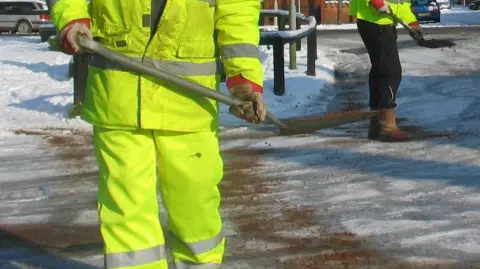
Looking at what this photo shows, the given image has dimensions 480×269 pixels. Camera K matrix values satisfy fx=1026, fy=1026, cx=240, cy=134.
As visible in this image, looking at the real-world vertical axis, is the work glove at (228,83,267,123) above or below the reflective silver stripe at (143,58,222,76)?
below

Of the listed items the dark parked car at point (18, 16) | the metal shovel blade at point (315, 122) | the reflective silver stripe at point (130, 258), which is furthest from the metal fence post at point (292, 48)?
the dark parked car at point (18, 16)

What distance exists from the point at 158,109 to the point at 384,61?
502 centimetres

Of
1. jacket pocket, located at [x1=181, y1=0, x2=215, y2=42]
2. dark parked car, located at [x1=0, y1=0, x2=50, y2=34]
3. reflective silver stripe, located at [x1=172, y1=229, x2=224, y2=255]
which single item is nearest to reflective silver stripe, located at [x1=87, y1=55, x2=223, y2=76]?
jacket pocket, located at [x1=181, y1=0, x2=215, y2=42]

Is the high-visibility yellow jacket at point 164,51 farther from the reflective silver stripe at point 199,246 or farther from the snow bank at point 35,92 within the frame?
the snow bank at point 35,92

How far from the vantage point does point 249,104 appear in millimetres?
4148

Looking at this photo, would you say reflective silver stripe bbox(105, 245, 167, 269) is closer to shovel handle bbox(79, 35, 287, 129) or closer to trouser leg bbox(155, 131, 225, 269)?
trouser leg bbox(155, 131, 225, 269)

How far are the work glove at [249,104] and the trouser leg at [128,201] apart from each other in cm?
39

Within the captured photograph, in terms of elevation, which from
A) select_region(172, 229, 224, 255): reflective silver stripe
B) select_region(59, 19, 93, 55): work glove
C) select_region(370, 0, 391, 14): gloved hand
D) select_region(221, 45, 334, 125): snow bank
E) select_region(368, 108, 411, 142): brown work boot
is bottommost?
select_region(221, 45, 334, 125): snow bank

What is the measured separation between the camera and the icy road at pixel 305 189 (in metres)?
5.38

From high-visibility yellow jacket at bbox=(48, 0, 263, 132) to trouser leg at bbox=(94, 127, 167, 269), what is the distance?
8 cm

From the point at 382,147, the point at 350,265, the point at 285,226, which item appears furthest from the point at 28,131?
the point at 350,265

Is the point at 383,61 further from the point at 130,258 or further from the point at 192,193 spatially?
the point at 130,258

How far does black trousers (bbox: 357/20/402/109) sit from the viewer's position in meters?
8.77

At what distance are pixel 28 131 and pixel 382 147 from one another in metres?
3.54
